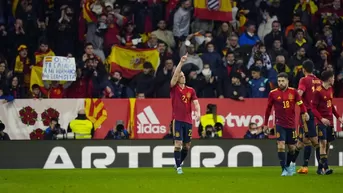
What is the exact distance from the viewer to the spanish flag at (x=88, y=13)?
3114 centimetres

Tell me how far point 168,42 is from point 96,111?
3995mm

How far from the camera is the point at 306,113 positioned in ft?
69.5

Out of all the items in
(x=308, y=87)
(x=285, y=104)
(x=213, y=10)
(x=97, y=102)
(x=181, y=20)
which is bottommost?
(x=97, y=102)

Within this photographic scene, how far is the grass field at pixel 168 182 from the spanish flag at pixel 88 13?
8.78 metres

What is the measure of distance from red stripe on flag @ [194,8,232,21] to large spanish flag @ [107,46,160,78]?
7.01 ft

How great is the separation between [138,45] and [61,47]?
237cm

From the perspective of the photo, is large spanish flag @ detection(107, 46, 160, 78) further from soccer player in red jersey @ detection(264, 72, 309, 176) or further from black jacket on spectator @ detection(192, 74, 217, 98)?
soccer player in red jersey @ detection(264, 72, 309, 176)

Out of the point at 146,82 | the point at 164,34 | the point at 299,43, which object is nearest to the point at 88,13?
the point at 164,34

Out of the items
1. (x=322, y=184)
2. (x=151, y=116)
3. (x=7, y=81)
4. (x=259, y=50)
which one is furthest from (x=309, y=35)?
(x=322, y=184)

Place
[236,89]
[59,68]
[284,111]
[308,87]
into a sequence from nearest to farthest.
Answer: [284,111]
[308,87]
[59,68]
[236,89]

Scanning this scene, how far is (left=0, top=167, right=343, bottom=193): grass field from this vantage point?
1734 cm

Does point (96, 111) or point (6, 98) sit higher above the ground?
point (6, 98)

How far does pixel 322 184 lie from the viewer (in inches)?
730

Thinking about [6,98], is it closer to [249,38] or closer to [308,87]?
[249,38]
